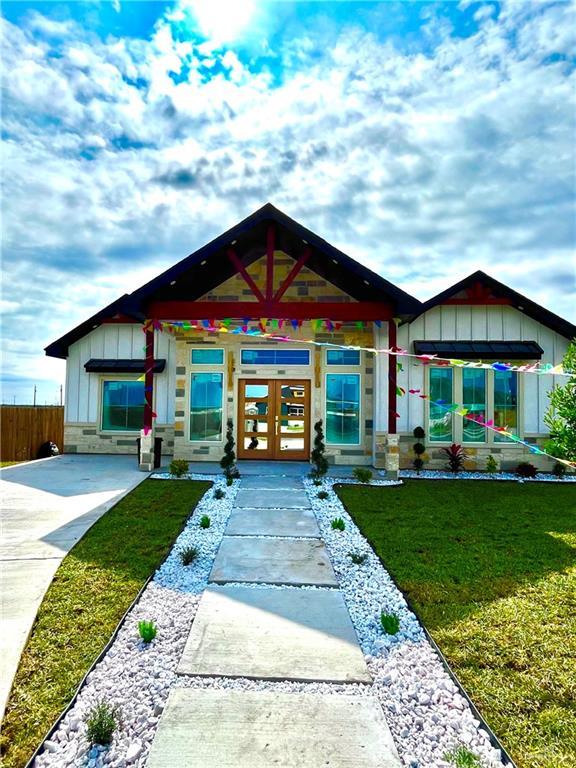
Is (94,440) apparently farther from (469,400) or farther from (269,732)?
(269,732)

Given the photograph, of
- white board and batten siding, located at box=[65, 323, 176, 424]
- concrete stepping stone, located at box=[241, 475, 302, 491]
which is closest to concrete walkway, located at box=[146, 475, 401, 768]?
concrete stepping stone, located at box=[241, 475, 302, 491]

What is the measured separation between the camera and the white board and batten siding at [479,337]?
1010 cm

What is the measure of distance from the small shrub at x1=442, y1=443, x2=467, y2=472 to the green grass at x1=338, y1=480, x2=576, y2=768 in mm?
2281

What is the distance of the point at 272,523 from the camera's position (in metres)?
5.68

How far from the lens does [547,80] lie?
6.46 metres

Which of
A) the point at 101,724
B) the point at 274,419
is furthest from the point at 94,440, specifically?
the point at 101,724

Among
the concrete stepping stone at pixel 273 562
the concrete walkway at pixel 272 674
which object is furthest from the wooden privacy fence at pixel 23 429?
the concrete walkway at pixel 272 674

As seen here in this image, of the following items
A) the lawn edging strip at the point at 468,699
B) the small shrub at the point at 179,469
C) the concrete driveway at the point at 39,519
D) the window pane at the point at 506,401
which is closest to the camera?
the lawn edging strip at the point at 468,699

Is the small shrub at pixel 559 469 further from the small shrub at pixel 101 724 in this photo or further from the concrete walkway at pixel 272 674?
the small shrub at pixel 101 724

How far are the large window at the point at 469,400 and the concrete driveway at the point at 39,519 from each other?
699 cm

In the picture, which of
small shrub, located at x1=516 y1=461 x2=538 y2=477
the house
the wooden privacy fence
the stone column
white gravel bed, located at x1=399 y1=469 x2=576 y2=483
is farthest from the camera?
the wooden privacy fence

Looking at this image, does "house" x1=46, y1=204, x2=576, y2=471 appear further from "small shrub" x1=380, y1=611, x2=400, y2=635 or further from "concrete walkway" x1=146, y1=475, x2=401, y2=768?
"small shrub" x1=380, y1=611, x2=400, y2=635

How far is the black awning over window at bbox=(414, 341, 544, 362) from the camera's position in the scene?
983 cm

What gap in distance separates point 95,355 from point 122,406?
5.34 ft
